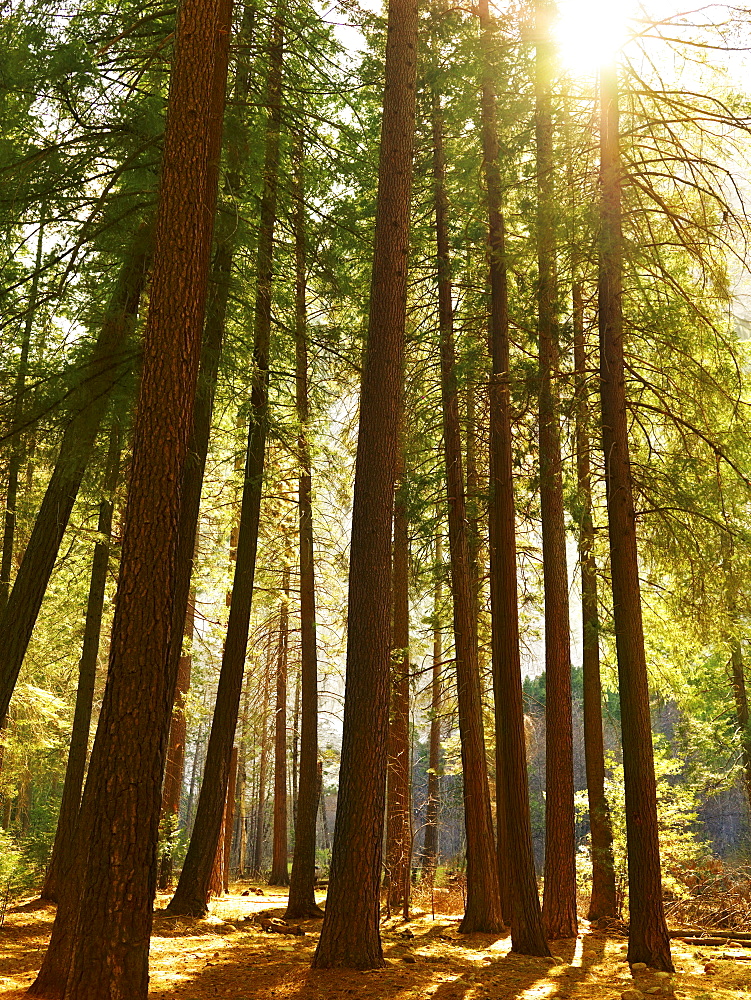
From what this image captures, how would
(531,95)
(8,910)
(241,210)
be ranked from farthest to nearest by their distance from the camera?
(8,910) → (531,95) → (241,210)

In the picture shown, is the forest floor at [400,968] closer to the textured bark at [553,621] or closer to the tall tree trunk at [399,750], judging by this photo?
the textured bark at [553,621]

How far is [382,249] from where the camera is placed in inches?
289

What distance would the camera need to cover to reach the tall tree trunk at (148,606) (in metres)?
4.59

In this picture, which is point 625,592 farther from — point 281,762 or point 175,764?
point 281,762

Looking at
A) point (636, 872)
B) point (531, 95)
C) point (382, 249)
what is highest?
point (531, 95)

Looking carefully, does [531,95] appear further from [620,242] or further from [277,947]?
[277,947]

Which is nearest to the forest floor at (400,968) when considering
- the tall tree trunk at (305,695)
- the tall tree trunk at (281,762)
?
the tall tree trunk at (305,695)

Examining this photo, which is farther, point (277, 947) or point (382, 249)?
point (277, 947)

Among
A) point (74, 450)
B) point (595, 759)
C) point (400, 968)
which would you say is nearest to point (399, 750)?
point (595, 759)

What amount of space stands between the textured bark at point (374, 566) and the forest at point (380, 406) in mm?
31

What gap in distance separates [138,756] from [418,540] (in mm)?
7162

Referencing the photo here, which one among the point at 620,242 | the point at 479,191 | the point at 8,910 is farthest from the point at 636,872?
the point at 8,910

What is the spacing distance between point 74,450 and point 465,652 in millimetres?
6327

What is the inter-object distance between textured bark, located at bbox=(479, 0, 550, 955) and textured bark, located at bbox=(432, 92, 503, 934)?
485mm
